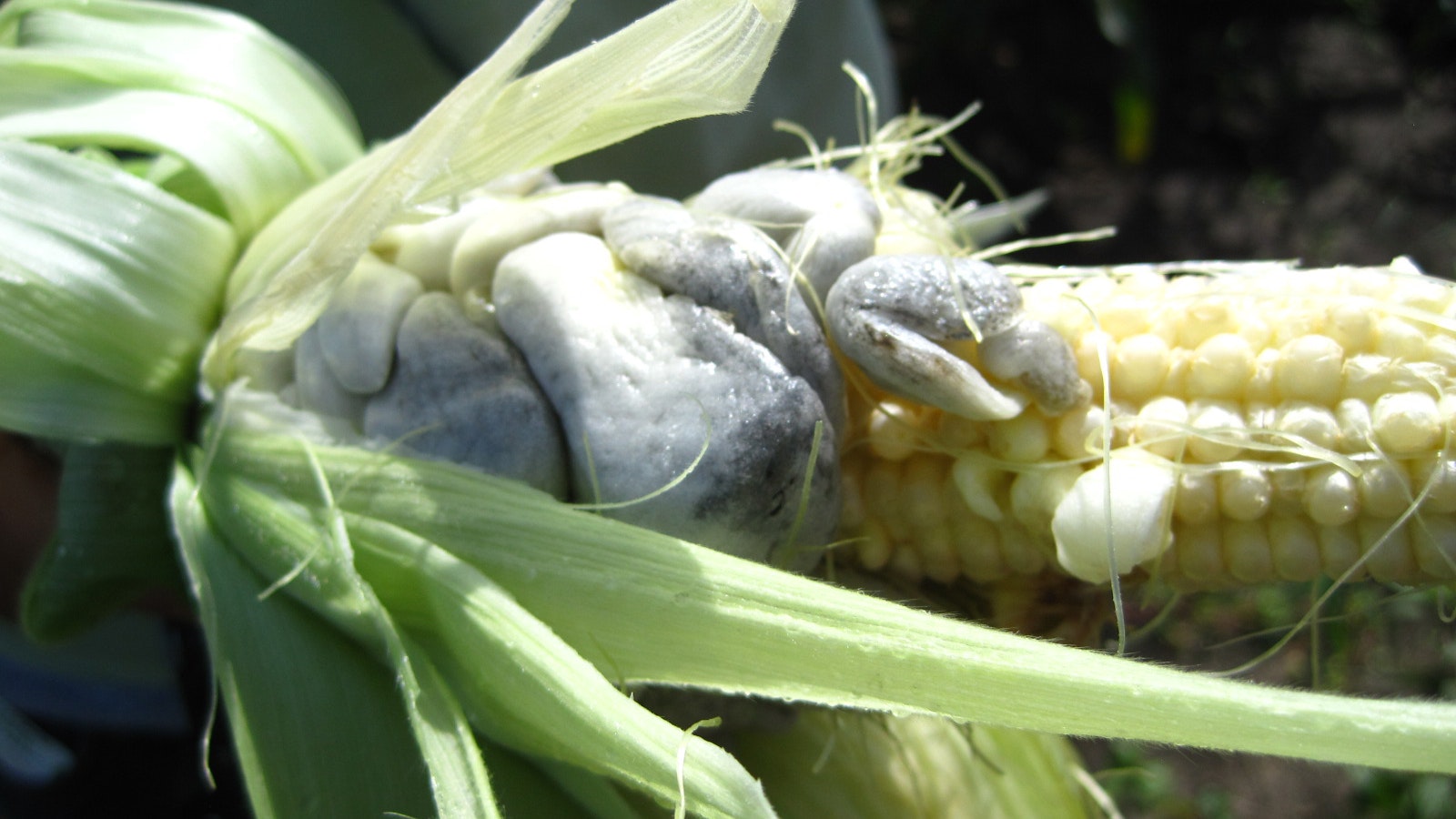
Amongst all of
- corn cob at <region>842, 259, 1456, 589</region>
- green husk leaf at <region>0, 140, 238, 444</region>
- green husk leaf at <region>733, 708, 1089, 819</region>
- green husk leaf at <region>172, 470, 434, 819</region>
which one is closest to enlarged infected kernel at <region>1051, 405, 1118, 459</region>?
corn cob at <region>842, 259, 1456, 589</region>

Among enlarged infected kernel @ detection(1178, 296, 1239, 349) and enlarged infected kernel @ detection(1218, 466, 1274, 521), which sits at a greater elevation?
enlarged infected kernel @ detection(1178, 296, 1239, 349)

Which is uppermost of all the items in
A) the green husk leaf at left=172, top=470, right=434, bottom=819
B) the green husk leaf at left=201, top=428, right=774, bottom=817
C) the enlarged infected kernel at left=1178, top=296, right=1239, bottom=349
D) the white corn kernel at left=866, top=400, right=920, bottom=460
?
the enlarged infected kernel at left=1178, top=296, right=1239, bottom=349

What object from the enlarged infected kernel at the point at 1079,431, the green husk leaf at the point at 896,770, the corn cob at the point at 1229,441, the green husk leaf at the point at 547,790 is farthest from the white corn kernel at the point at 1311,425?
the green husk leaf at the point at 547,790

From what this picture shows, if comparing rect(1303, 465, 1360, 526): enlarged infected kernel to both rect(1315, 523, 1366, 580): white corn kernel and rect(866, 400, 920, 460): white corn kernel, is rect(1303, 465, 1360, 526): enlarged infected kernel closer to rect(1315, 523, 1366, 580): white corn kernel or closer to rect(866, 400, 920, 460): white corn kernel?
rect(1315, 523, 1366, 580): white corn kernel

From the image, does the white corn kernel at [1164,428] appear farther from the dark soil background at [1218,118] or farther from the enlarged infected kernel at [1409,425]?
the dark soil background at [1218,118]

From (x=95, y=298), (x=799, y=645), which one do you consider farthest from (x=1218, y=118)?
(x=95, y=298)

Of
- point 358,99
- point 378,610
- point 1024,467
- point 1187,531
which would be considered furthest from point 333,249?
point 358,99
